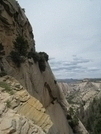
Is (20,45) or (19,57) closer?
(19,57)

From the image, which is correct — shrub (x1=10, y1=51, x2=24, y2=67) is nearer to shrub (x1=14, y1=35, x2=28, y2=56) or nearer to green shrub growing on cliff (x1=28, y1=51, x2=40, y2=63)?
shrub (x1=14, y1=35, x2=28, y2=56)

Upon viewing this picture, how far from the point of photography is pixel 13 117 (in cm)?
1272

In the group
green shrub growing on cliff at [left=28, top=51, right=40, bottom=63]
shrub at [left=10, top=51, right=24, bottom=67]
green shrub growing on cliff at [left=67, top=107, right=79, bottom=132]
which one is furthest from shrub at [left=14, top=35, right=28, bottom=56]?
green shrub growing on cliff at [left=67, top=107, right=79, bottom=132]

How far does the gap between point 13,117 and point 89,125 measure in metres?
70.7

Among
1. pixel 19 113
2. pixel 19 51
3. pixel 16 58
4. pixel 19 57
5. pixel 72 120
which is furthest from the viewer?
pixel 72 120

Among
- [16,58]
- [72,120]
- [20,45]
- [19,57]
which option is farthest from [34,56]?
[72,120]

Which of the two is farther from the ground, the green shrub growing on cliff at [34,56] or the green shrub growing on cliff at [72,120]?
the green shrub growing on cliff at [34,56]

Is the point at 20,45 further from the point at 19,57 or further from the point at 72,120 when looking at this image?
the point at 72,120

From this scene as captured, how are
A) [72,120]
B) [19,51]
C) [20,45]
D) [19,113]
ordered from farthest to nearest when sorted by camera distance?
[72,120] → [19,51] → [20,45] → [19,113]

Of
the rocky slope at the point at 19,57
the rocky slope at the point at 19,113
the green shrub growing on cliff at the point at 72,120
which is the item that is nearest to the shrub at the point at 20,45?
the rocky slope at the point at 19,57

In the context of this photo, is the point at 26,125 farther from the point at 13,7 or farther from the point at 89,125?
the point at 89,125

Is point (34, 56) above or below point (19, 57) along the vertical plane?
below

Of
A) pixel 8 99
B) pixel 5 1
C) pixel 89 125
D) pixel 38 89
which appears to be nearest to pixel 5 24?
pixel 5 1

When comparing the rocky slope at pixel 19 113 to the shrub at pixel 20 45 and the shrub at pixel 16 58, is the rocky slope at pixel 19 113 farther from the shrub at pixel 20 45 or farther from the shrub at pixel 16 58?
the shrub at pixel 20 45
